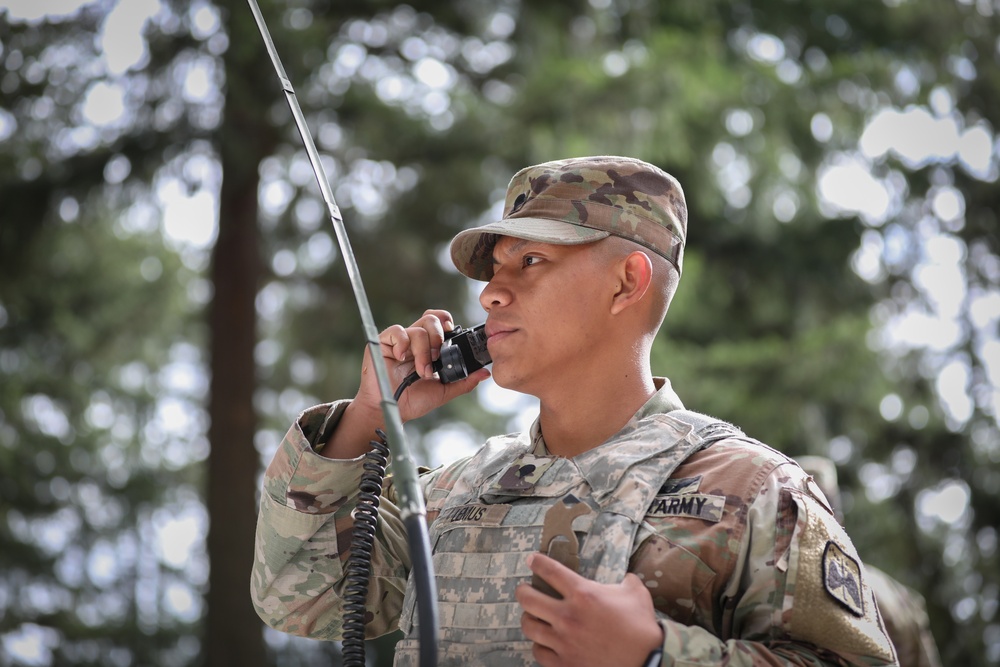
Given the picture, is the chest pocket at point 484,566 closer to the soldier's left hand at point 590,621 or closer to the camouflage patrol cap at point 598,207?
the soldier's left hand at point 590,621

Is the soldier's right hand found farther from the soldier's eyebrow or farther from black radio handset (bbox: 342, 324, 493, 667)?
the soldier's eyebrow

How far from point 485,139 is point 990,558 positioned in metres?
6.22

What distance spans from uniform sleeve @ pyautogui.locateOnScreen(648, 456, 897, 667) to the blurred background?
6.25 metres

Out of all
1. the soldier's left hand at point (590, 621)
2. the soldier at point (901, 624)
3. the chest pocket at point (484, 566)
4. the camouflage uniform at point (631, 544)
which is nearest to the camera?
the soldier's left hand at point (590, 621)

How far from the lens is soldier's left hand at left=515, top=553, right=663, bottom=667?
168cm

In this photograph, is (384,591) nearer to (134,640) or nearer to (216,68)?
(216,68)

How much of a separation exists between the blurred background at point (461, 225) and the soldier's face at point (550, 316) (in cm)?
567

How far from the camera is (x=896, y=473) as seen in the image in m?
10.5

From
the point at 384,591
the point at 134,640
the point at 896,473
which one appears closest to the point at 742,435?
the point at 384,591

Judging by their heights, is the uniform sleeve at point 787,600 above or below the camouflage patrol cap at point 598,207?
below

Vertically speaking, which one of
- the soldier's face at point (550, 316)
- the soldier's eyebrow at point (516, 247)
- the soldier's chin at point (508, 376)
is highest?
the soldier's eyebrow at point (516, 247)

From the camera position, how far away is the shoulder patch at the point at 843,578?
1.80m

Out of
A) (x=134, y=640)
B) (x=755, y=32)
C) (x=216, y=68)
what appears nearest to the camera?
(x=216, y=68)

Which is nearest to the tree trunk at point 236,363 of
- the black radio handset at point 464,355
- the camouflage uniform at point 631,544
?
the black radio handset at point 464,355
